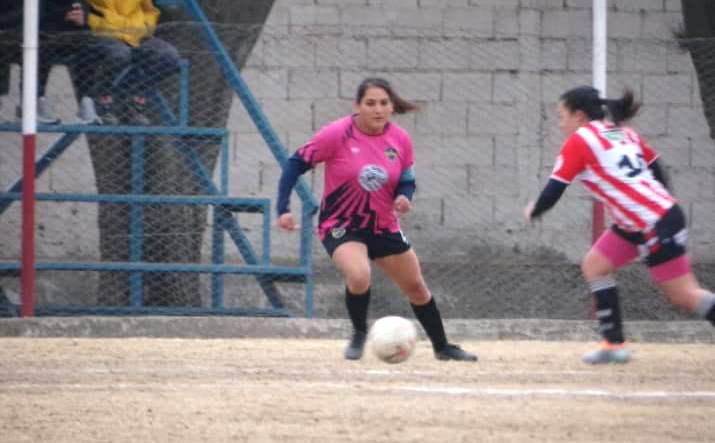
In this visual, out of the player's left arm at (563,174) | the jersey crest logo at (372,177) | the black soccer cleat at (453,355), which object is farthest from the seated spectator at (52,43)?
the player's left arm at (563,174)

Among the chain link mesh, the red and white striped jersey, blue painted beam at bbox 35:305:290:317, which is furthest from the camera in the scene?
the chain link mesh

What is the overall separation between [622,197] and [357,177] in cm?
150

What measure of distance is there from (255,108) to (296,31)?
1.66m

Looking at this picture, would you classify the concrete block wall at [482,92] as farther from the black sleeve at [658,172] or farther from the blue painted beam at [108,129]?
the black sleeve at [658,172]

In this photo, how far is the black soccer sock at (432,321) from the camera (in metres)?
9.55

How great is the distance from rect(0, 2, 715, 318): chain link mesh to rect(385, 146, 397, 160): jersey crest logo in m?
3.36

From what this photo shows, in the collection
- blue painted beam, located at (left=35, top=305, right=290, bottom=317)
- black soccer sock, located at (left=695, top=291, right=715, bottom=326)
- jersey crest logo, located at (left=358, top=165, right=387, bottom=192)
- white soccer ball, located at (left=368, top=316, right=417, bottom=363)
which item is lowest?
blue painted beam, located at (left=35, top=305, right=290, bottom=317)

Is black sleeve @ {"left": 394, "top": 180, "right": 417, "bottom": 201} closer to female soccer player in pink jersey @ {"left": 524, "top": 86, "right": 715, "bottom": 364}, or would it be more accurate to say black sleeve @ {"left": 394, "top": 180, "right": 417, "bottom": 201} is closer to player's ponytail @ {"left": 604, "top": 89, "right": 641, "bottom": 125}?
female soccer player in pink jersey @ {"left": 524, "top": 86, "right": 715, "bottom": 364}

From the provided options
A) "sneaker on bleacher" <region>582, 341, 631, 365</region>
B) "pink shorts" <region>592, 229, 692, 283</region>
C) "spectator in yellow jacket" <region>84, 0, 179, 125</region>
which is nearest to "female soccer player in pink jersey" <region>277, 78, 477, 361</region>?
"sneaker on bleacher" <region>582, 341, 631, 365</region>

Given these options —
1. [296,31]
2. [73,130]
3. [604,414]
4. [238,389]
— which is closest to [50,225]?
[73,130]

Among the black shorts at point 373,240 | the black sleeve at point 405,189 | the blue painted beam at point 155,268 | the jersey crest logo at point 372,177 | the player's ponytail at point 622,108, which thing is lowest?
the blue painted beam at point 155,268

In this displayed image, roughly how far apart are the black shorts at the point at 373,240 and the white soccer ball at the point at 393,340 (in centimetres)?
52

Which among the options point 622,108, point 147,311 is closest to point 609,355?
point 622,108

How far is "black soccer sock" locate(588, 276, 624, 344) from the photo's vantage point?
924 centimetres
